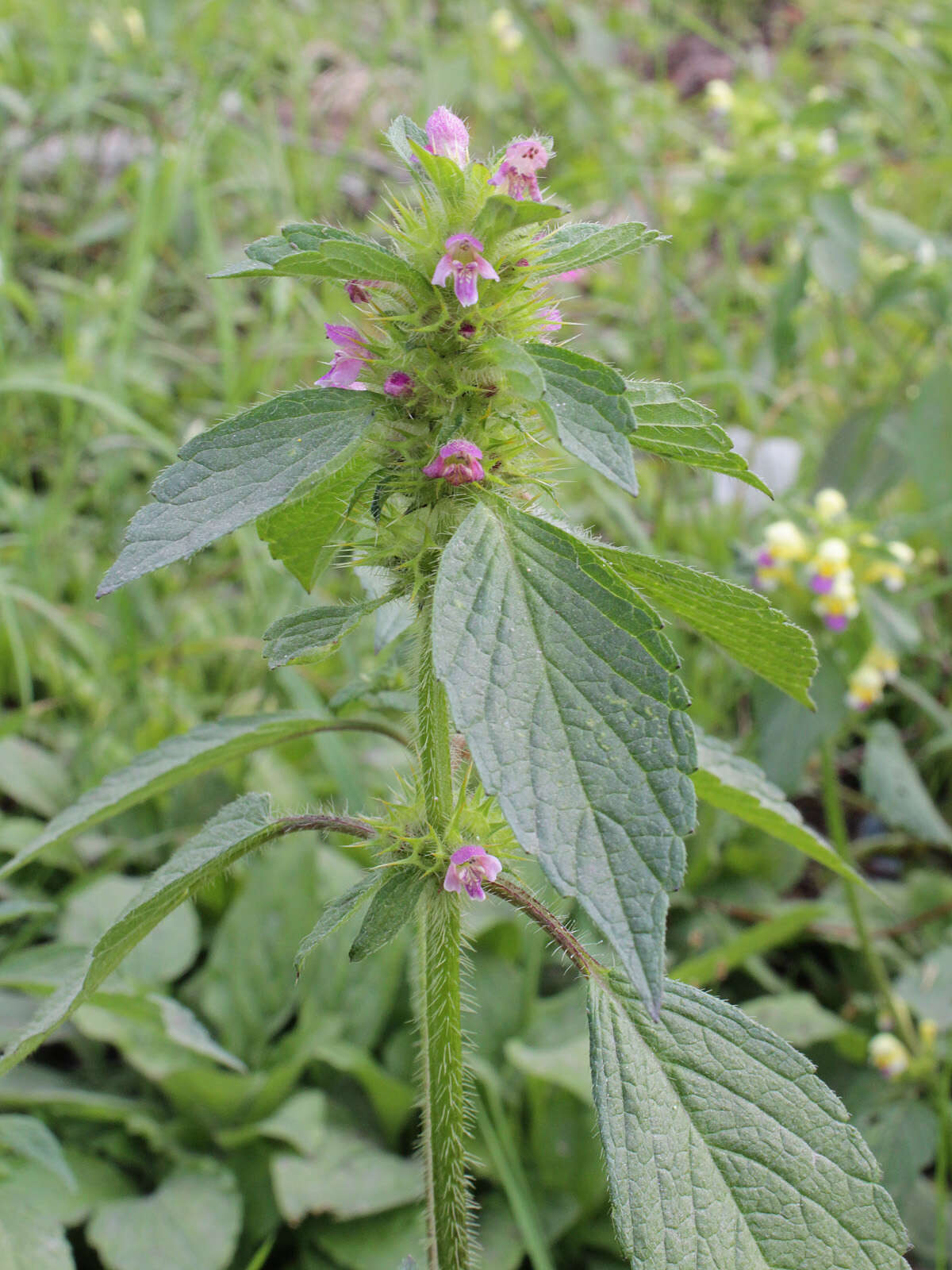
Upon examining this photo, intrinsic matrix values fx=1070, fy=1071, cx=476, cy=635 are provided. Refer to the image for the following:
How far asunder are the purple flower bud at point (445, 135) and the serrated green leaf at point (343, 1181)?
3.92 feet

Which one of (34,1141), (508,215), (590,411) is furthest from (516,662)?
(34,1141)

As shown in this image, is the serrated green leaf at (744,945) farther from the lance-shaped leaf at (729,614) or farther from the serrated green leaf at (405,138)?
the serrated green leaf at (405,138)

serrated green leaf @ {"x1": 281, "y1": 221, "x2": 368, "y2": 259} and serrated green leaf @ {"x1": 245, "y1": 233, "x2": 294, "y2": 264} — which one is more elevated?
serrated green leaf @ {"x1": 245, "y1": 233, "x2": 294, "y2": 264}

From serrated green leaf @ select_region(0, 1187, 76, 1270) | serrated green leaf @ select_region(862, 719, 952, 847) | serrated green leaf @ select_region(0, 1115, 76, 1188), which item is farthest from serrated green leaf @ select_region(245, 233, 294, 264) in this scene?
serrated green leaf @ select_region(862, 719, 952, 847)

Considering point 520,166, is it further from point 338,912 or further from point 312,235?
point 338,912

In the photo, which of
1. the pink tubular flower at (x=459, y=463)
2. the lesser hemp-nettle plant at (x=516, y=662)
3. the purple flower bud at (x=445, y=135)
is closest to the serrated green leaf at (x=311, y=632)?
the lesser hemp-nettle plant at (x=516, y=662)

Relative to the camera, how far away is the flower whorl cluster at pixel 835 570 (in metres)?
1.88

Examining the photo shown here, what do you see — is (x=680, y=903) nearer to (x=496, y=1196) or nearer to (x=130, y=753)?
(x=496, y=1196)

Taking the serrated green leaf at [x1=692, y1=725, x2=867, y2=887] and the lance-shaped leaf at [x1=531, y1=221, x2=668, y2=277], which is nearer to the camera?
the lance-shaped leaf at [x1=531, y1=221, x2=668, y2=277]

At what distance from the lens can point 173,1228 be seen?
1.33 metres

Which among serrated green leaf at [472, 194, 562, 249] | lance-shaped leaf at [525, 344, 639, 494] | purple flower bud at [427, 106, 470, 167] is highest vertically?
purple flower bud at [427, 106, 470, 167]

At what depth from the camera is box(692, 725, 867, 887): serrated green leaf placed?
88cm

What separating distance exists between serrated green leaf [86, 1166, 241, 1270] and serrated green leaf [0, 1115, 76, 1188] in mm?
217

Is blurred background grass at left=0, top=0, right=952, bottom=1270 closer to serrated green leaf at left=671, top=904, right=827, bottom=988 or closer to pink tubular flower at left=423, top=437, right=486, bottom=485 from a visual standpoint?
serrated green leaf at left=671, top=904, right=827, bottom=988
